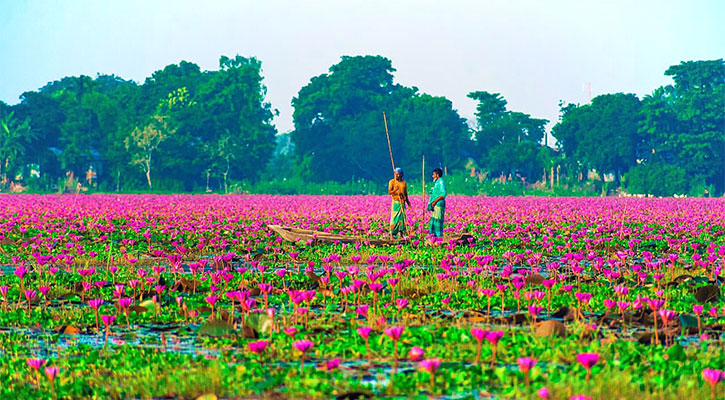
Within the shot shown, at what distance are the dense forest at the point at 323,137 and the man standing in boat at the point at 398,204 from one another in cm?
4885

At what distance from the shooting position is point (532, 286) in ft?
36.1

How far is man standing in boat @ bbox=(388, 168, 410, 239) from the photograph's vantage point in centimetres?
1791

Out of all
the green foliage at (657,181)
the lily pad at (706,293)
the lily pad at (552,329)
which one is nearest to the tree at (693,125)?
the green foliage at (657,181)

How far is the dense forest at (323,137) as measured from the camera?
231ft

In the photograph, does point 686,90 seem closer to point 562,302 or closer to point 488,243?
point 488,243

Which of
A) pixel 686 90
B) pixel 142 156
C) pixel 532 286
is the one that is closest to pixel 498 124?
pixel 686 90

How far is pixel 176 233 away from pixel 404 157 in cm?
5959

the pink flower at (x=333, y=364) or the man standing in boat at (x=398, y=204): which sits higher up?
the man standing in boat at (x=398, y=204)

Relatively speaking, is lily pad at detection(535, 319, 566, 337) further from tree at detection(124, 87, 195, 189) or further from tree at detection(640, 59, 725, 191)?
tree at detection(640, 59, 725, 191)

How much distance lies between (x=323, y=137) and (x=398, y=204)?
6030 centimetres

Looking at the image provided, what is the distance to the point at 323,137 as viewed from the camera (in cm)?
7825

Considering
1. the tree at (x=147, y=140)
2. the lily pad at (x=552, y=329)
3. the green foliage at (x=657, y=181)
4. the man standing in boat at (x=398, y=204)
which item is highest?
the tree at (x=147, y=140)

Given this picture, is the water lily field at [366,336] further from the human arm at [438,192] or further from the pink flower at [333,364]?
the human arm at [438,192]

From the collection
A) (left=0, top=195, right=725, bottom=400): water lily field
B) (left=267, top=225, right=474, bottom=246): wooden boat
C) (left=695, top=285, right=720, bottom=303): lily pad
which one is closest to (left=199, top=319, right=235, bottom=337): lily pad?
(left=0, top=195, right=725, bottom=400): water lily field
